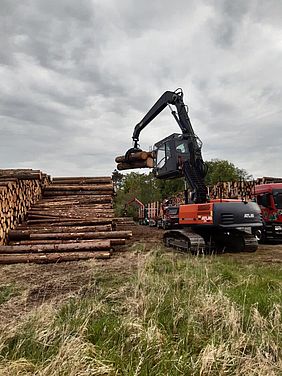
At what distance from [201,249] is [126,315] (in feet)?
19.9

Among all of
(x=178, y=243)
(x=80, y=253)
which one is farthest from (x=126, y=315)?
(x=178, y=243)

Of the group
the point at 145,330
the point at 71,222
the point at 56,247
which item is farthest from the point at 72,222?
the point at 145,330

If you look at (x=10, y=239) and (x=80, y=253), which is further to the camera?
(x=10, y=239)

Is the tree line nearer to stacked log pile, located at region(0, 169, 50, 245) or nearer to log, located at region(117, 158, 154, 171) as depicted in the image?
log, located at region(117, 158, 154, 171)

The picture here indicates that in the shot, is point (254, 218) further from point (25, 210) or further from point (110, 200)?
point (25, 210)

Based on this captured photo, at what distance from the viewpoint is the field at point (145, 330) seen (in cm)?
261

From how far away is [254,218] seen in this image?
921cm

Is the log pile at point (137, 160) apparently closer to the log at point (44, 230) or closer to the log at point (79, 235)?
the log at point (44, 230)

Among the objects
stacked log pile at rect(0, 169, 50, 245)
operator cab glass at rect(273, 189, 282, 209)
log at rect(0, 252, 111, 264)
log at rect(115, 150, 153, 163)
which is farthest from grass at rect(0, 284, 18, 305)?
operator cab glass at rect(273, 189, 282, 209)

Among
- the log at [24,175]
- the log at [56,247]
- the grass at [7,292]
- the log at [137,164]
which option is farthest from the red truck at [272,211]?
the grass at [7,292]

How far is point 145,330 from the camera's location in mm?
3119

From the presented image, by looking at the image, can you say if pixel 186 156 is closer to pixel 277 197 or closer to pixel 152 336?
pixel 277 197

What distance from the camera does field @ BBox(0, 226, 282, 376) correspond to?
2605 mm

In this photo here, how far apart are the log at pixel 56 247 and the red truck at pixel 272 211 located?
6884mm
